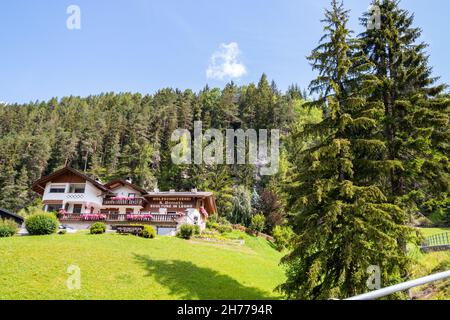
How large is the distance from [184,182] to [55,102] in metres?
107

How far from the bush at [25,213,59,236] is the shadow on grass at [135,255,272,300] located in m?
11.1

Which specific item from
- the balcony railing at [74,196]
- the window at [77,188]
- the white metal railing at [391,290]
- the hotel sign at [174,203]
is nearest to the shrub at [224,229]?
the hotel sign at [174,203]

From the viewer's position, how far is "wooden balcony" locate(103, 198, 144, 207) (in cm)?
4331

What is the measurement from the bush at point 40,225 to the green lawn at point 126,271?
170 centimetres

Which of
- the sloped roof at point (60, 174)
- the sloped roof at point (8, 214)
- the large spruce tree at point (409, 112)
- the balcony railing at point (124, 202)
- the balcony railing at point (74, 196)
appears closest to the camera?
the large spruce tree at point (409, 112)

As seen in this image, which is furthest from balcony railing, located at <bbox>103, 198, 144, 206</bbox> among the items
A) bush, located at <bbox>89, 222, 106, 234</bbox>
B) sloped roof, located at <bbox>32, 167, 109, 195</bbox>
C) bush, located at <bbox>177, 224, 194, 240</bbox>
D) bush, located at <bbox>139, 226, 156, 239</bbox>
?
bush, located at <bbox>139, 226, 156, 239</bbox>

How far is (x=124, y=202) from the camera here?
4409cm

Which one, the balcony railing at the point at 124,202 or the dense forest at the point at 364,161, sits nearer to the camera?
the dense forest at the point at 364,161

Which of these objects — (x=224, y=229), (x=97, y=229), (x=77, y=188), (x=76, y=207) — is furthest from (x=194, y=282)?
(x=77, y=188)

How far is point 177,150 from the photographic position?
82.8 metres

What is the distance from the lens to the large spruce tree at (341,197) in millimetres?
12992

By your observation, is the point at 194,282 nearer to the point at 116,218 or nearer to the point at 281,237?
the point at 116,218

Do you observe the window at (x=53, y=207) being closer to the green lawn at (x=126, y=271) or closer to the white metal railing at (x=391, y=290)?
the green lawn at (x=126, y=271)

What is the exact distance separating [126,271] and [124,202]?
27549 millimetres
